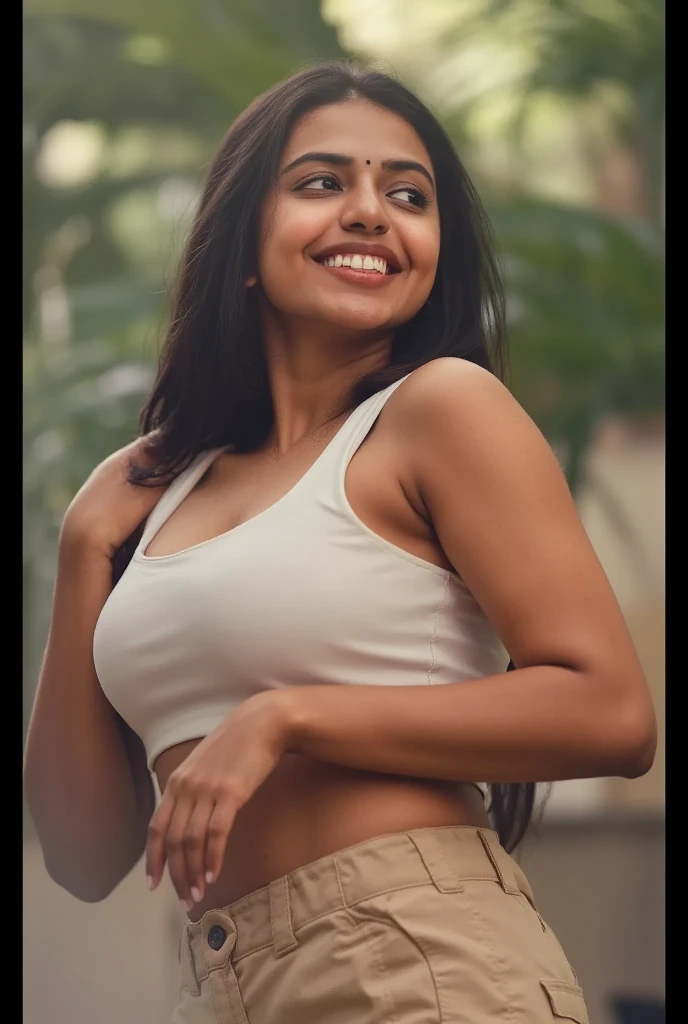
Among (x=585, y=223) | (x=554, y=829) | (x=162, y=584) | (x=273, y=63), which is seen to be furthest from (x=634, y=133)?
(x=162, y=584)

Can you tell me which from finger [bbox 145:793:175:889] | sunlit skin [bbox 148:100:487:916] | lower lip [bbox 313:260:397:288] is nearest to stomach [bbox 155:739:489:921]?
sunlit skin [bbox 148:100:487:916]

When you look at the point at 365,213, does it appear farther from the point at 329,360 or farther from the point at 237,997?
the point at 237,997

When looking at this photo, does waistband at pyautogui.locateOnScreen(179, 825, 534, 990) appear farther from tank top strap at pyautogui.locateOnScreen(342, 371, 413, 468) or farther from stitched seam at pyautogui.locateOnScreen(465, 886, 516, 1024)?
tank top strap at pyautogui.locateOnScreen(342, 371, 413, 468)

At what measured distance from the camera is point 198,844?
1.01 metres

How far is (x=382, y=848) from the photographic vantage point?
109cm

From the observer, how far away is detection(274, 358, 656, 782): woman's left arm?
1062 mm

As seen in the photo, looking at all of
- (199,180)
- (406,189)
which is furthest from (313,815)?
(199,180)

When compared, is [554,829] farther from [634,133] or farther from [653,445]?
[634,133]

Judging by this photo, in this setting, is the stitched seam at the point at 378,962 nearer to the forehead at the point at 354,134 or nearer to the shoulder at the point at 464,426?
the shoulder at the point at 464,426

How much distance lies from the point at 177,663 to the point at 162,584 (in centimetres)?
7

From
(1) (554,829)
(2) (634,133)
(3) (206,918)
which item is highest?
(2) (634,133)

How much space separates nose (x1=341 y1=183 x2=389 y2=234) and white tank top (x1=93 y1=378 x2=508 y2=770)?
16 centimetres

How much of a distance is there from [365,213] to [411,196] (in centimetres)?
7

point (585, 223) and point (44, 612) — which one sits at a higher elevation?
point (585, 223)
